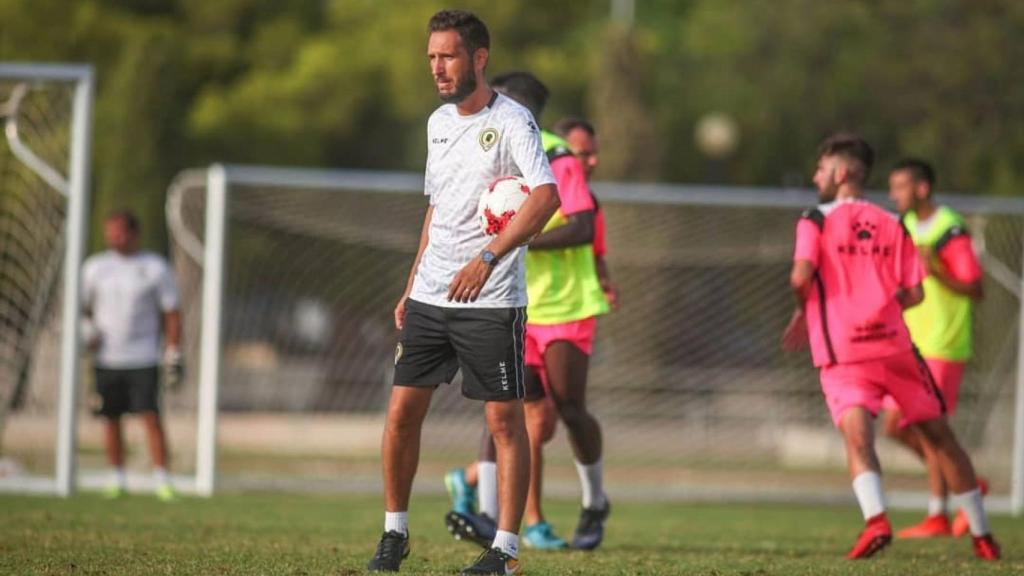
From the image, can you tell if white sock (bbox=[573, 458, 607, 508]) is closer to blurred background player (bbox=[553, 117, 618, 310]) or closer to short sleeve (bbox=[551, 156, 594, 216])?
blurred background player (bbox=[553, 117, 618, 310])

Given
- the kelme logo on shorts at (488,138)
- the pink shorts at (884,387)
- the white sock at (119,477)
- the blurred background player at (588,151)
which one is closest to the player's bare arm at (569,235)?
the blurred background player at (588,151)

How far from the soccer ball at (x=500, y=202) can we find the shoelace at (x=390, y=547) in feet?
4.31

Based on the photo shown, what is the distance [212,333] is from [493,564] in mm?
7892

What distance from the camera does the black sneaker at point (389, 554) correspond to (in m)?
7.23

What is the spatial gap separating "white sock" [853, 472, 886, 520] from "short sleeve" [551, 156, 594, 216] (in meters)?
1.95

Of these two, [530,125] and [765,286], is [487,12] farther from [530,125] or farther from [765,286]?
[530,125]

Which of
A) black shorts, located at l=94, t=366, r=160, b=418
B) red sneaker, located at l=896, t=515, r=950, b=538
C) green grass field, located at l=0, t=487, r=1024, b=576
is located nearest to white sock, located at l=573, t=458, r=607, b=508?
green grass field, located at l=0, t=487, r=1024, b=576

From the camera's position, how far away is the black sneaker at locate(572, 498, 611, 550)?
9383 mm

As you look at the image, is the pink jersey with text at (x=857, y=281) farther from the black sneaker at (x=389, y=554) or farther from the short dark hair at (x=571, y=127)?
the black sneaker at (x=389, y=554)

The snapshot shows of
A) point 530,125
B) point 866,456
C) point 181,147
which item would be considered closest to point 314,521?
point 866,456

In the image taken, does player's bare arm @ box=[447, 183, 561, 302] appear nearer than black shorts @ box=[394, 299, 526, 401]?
Yes

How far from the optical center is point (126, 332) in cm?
1373

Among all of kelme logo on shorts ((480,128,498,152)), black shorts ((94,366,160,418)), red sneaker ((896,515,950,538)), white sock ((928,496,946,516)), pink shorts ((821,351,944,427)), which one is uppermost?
kelme logo on shorts ((480,128,498,152))

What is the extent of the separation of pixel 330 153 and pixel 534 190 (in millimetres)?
36641
